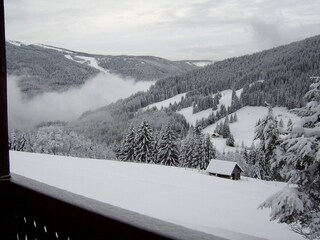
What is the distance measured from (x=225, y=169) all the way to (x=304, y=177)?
1741 centimetres

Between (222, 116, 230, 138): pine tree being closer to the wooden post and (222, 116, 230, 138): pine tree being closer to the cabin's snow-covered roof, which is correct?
the cabin's snow-covered roof

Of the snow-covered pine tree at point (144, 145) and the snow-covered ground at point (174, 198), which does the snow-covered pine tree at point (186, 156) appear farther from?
the snow-covered ground at point (174, 198)

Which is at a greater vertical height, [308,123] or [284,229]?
[308,123]

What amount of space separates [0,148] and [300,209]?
201 inches

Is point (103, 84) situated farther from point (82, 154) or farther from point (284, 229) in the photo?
point (284, 229)

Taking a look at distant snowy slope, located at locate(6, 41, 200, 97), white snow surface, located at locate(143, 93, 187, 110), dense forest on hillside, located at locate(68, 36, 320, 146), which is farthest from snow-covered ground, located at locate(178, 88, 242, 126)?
distant snowy slope, located at locate(6, 41, 200, 97)

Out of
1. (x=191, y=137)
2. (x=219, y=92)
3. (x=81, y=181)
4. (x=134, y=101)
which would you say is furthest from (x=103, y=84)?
(x=81, y=181)

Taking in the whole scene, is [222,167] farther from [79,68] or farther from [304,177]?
[79,68]

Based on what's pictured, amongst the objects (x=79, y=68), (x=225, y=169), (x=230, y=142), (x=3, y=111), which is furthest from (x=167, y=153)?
(x=79, y=68)

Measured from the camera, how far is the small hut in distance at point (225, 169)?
72.0ft

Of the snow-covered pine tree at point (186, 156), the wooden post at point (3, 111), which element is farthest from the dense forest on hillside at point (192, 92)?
the wooden post at point (3, 111)

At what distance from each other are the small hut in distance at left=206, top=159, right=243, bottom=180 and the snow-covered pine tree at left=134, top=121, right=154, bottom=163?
1061cm

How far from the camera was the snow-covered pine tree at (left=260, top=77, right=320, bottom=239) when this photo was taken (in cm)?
536

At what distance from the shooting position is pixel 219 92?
319 feet
